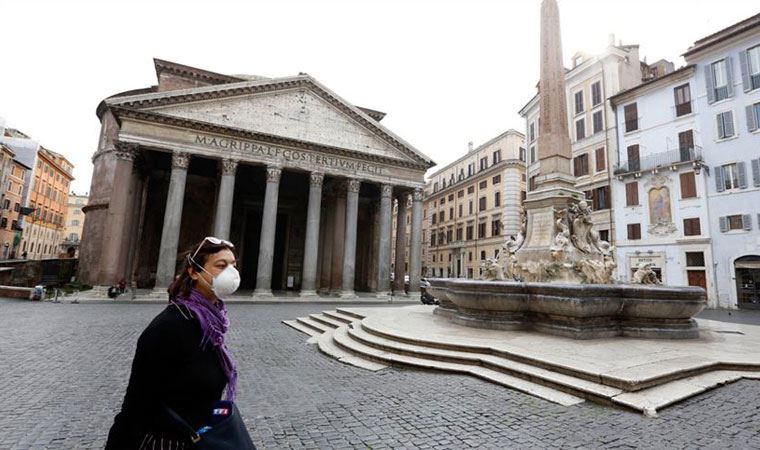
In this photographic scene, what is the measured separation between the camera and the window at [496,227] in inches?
1390

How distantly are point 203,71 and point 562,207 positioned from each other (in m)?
26.9

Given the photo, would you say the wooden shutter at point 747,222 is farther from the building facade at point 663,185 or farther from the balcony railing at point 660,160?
the balcony railing at point 660,160

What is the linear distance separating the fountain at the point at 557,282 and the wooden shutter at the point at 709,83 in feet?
56.1

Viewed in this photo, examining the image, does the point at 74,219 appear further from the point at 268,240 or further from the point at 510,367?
the point at 510,367

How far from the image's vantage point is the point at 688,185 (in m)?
21.1

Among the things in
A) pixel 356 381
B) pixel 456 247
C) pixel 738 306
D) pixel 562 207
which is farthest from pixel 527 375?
pixel 456 247

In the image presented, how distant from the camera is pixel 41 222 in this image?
5069 centimetres

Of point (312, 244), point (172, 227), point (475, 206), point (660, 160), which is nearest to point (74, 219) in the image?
point (172, 227)

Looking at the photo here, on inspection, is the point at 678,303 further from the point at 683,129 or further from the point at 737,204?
the point at 683,129

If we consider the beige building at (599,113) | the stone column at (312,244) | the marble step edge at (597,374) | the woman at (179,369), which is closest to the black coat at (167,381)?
the woman at (179,369)

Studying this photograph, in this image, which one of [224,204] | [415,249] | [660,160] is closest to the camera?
[224,204]

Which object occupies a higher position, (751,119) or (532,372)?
(751,119)

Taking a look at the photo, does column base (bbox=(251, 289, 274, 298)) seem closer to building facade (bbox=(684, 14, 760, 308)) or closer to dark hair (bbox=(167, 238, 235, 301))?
dark hair (bbox=(167, 238, 235, 301))

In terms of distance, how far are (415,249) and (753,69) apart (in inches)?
806
